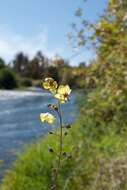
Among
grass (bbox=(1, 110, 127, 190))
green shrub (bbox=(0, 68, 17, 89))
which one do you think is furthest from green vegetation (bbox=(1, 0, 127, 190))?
green shrub (bbox=(0, 68, 17, 89))

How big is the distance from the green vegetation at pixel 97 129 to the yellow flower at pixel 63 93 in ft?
8.30

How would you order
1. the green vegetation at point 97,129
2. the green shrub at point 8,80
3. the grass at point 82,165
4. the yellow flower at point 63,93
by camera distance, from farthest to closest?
1. the green shrub at point 8,80
2. the green vegetation at point 97,129
3. the grass at point 82,165
4. the yellow flower at point 63,93

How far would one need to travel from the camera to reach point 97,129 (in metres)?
5.41

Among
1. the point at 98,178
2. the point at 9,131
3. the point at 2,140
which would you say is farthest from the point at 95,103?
the point at 9,131

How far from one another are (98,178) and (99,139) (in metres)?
1.66

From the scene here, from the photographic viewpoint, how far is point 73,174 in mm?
4211

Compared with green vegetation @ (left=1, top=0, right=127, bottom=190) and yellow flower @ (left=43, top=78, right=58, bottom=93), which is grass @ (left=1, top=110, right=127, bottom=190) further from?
yellow flower @ (left=43, top=78, right=58, bottom=93)

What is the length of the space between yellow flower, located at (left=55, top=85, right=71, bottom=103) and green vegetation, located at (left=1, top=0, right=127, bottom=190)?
2.53 m

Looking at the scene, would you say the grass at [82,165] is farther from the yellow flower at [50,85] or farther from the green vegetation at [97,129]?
the yellow flower at [50,85]

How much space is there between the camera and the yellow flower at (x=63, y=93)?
1.03 metres

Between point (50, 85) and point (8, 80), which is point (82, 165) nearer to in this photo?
point (50, 85)

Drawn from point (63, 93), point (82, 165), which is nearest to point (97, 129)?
point (82, 165)

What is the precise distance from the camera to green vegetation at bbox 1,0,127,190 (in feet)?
13.8

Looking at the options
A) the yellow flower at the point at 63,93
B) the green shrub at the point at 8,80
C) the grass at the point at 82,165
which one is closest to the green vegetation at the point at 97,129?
the grass at the point at 82,165
